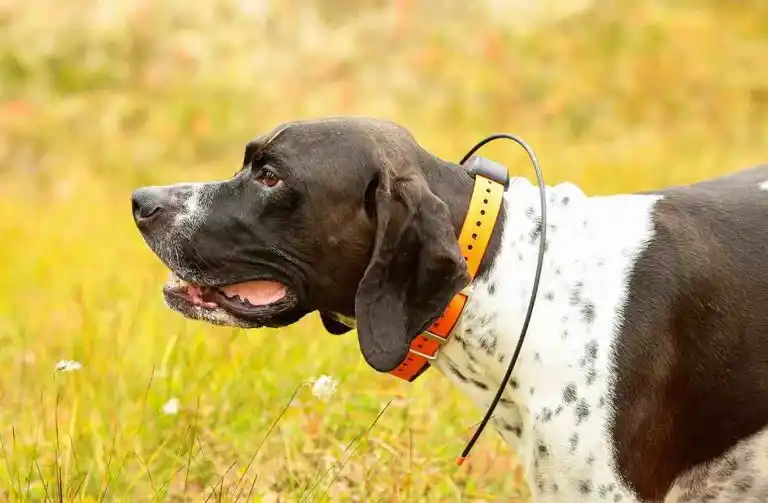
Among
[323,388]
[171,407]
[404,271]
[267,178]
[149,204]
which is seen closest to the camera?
[404,271]

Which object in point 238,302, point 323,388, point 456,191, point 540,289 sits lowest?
point 323,388

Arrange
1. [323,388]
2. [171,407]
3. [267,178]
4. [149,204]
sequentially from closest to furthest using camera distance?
[267,178] < [149,204] < [323,388] < [171,407]

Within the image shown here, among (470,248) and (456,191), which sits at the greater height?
(456,191)

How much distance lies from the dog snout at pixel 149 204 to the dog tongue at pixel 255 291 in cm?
33

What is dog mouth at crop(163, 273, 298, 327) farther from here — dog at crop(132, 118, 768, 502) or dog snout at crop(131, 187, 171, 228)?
dog snout at crop(131, 187, 171, 228)

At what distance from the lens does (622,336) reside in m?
3.50

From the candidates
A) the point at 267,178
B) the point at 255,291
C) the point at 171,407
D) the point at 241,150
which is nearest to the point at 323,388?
the point at 255,291

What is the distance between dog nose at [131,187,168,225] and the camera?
382 centimetres

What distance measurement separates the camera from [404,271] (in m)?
3.56

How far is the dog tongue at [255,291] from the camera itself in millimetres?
3828

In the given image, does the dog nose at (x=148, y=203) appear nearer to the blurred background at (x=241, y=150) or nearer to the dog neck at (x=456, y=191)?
the blurred background at (x=241, y=150)

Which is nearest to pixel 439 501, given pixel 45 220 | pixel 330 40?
pixel 45 220

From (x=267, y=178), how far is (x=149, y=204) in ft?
1.41

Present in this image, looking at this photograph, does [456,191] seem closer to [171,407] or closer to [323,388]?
[323,388]
